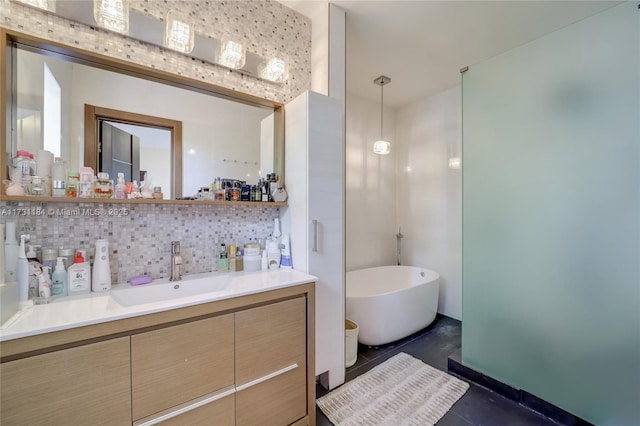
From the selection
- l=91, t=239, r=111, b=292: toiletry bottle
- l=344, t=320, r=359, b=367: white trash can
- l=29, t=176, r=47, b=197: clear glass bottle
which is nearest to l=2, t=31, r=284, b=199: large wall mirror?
l=29, t=176, r=47, b=197: clear glass bottle

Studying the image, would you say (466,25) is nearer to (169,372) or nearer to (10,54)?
(10,54)

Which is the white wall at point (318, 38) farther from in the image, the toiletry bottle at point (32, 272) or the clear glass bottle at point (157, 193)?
the toiletry bottle at point (32, 272)

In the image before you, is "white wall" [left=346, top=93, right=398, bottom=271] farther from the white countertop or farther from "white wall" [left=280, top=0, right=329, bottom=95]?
the white countertop

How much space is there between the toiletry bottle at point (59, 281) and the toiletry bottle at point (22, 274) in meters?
0.09

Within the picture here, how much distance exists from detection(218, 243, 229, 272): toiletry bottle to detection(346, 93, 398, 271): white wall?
177 centimetres

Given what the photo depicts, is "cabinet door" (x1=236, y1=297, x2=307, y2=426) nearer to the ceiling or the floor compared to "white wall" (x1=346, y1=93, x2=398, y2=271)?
nearer to the floor

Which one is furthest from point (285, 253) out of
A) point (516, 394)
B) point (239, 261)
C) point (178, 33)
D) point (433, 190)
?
point (433, 190)

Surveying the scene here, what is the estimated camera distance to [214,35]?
1562 mm

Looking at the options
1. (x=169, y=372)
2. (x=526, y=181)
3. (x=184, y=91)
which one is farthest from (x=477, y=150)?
(x=169, y=372)

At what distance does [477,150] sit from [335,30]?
1.37 metres

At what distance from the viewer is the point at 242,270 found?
164 centimetres

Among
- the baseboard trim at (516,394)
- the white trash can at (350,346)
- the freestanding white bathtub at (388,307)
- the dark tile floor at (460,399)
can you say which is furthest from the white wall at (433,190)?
the white trash can at (350,346)

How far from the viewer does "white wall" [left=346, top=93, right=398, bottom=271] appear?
314cm

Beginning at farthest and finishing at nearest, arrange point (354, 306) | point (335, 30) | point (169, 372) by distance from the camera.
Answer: point (354, 306)
point (335, 30)
point (169, 372)
